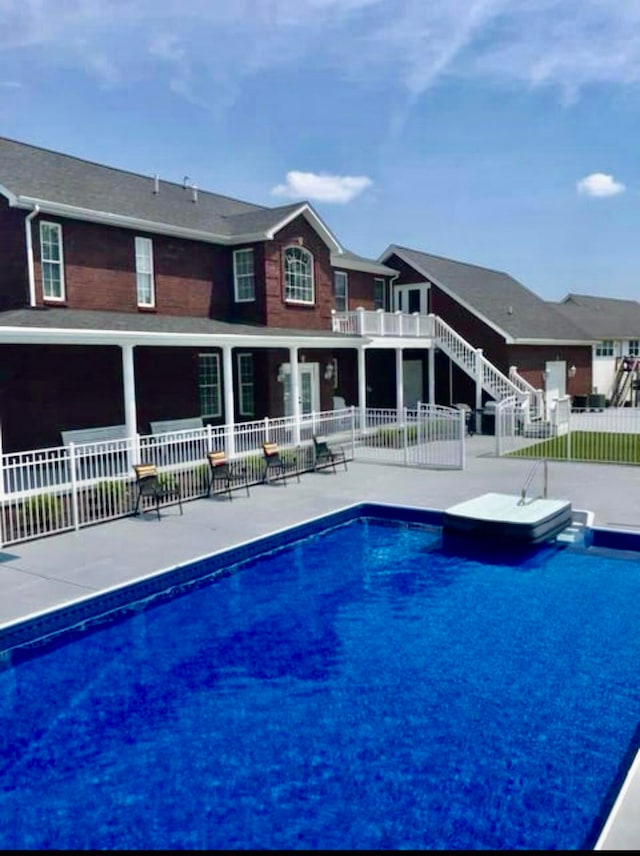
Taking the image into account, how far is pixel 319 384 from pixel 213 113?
9.38m

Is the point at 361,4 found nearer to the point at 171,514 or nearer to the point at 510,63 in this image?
the point at 510,63

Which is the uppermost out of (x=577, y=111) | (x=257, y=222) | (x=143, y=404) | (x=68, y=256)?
(x=577, y=111)

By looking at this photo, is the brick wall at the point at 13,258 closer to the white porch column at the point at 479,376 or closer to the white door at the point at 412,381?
the white porch column at the point at 479,376

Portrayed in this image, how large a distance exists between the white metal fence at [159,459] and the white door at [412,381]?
7.48 metres

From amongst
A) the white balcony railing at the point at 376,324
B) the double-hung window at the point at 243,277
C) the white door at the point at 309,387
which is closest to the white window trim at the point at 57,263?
the double-hung window at the point at 243,277

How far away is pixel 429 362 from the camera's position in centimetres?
2812

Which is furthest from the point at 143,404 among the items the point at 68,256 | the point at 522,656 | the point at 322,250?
the point at 522,656

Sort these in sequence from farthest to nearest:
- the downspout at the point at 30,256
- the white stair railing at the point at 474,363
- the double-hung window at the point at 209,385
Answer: the white stair railing at the point at 474,363 < the double-hung window at the point at 209,385 < the downspout at the point at 30,256

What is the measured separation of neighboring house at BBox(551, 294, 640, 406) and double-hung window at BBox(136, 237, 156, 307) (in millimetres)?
23202

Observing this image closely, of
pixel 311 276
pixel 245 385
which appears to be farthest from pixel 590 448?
pixel 245 385

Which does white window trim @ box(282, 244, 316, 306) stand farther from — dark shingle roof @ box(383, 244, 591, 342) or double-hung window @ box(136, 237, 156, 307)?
dark shingle roof @ box(383, 244, 591, 342)

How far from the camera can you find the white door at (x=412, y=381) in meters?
30.0

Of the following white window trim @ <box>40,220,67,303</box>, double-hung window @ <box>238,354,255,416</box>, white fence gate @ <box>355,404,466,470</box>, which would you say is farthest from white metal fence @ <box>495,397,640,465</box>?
white window trim @ <box>40,220,67,303</box>

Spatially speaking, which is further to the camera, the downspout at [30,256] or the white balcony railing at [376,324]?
the white balcony railing at [376,324]
